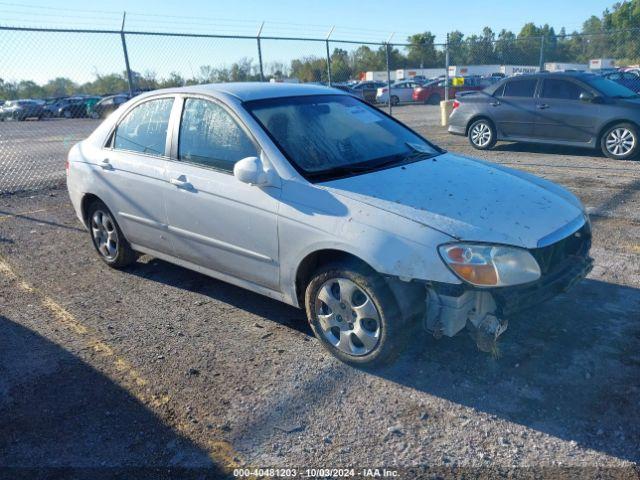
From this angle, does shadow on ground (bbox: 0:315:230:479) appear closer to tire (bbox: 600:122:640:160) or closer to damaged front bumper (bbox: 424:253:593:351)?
damaged front bumper (bbox: 424:253:593:351)

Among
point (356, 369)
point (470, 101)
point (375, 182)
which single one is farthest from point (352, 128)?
point (470, 101)

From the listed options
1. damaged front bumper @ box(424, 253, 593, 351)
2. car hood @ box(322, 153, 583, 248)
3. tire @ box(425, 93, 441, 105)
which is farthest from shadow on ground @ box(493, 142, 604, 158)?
tire @ box(425, 93, 441, 105)

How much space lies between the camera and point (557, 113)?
33.2 feet

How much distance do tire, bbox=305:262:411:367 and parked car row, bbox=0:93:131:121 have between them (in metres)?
28.1

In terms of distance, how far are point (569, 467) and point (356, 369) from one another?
4.27ft

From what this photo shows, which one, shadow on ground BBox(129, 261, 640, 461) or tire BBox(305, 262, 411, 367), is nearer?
shadow on ground BBox(129, 261, 640, 461)

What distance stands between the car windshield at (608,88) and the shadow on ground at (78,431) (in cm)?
950

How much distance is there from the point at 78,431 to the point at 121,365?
0.67m

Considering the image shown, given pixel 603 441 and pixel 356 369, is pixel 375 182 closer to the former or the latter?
pixel 356 369

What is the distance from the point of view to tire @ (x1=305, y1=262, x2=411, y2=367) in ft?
10.4

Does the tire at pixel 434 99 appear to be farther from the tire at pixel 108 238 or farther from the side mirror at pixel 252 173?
the side mirror at pixel 252 173

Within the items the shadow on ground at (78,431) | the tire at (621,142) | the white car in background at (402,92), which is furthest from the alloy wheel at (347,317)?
the white car in background at (402,92)

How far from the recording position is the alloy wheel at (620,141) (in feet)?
30.9

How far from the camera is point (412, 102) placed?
3472 centimetres
